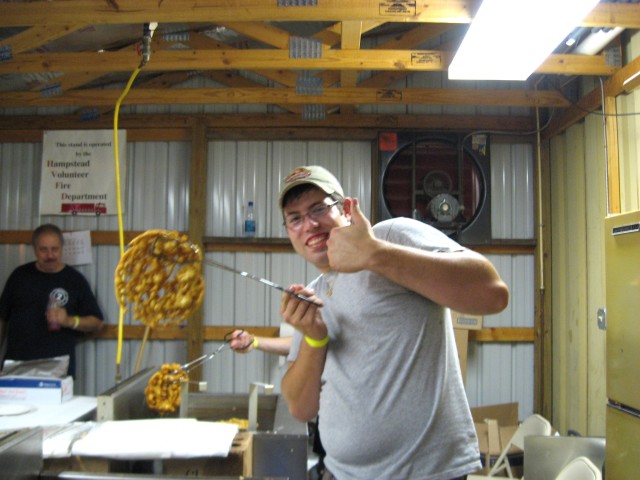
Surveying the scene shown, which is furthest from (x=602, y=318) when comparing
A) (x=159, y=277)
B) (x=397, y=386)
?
(x=159, y=277)

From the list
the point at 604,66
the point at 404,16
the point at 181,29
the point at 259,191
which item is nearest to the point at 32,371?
the point at 259,191

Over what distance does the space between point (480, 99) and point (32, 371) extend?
3.72m

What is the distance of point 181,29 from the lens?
3.63 m

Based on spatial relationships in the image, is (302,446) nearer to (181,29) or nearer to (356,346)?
(356,346)

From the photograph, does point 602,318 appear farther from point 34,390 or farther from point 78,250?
point 78,250

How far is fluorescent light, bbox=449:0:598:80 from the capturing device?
215 cm

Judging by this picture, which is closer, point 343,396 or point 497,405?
point 343,396

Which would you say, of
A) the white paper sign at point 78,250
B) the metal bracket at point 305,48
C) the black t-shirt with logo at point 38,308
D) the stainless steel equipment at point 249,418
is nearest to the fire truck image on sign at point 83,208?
the white paper sign at point 78,250

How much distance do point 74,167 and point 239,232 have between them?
1573mm

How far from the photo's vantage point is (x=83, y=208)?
438 cm

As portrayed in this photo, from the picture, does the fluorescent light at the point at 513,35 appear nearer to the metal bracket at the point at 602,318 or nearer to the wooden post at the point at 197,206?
the metal bracket at the point at 602,318

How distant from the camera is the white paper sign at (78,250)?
4355 mm

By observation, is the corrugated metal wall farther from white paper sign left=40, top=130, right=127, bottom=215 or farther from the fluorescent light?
the fluorescent light

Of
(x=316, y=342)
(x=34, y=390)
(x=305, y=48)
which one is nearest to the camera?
(x=316, y=342)
